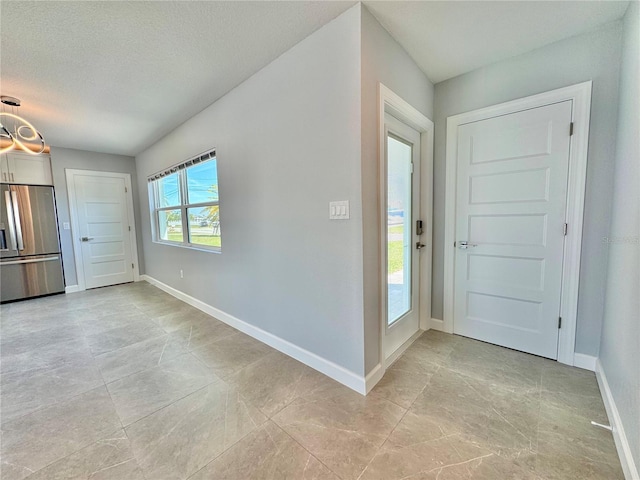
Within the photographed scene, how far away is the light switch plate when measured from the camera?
5.69 feet

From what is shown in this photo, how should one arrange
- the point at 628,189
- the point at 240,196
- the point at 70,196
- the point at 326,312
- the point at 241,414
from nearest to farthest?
the point at 628,189 → the point at 241,414 → the point at 326,312 → the point at 240,196 → the point at 70,196

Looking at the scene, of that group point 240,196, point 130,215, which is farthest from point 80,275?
point 240,196

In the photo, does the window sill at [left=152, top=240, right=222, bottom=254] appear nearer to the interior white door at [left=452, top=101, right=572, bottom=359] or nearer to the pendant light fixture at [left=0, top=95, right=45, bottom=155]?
the pendant light fixture at [left=0, top=95, right=45, bottom=155]

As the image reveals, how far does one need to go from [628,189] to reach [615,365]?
39.5 inches

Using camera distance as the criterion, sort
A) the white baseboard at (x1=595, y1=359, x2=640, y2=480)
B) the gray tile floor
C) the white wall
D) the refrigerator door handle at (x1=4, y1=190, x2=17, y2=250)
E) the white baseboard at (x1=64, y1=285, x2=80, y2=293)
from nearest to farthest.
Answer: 1. the white baseboard at (x1=595, y1=359, x2=640, y2=480)
2. the gray tile floor
3. the white wall
4. the refrigerator door handle at (x1=4, y1=190, x2=17, y2=250)
5. the white baseboard at (x1=64, y1=285, x2=80, y2=293)

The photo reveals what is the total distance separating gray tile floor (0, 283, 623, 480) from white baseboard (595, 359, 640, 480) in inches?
1.8

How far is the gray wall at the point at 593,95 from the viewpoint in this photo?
177 centimetres

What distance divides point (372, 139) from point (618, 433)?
2.04 metres

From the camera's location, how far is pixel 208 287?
3.29m

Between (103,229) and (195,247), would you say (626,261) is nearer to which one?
(195,247)

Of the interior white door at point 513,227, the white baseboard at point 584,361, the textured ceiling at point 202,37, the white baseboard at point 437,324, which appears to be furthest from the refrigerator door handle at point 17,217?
the white baseboard at point 584,361

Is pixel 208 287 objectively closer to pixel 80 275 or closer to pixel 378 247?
pixel 378 247

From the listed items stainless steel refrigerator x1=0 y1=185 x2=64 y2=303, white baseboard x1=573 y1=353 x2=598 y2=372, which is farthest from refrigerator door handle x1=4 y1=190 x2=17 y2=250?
white baseboard x1=573 y1=353 x2=598 y2=372

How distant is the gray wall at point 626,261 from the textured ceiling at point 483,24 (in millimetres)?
235
